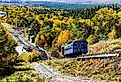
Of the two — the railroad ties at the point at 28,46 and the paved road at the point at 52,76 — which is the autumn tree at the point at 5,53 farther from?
the railroad ties at the point at 28,46

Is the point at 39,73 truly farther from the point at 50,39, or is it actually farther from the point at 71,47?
the point at 50,39

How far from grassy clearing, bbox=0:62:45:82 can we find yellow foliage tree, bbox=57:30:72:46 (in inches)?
983

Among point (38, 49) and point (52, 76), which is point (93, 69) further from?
point (38, 49)

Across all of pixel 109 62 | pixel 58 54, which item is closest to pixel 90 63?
pixel 109 62

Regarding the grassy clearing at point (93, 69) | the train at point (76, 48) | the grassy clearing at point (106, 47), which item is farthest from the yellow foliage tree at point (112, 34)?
the grassy clearing at point (93, 69)

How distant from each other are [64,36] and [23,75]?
41.2 metres

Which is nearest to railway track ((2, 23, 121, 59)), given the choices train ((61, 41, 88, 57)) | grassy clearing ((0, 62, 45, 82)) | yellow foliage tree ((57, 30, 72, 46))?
yellow foliage tree ((57, 30, 72, 46))

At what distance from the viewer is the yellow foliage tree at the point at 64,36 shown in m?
83.1

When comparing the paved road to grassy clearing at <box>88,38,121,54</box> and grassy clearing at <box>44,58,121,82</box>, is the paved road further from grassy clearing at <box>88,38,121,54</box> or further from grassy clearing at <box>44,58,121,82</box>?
grassy clearing at <box>88,38,121,54</box>

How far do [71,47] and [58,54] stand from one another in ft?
45.4

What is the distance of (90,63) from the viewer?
2055 inches

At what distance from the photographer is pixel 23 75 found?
46375 millimetres

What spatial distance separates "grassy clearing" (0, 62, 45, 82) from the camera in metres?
41.8

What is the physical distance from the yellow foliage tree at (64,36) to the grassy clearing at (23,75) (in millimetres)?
24960
